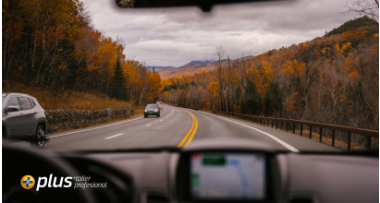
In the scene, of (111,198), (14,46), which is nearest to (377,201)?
(111,198)

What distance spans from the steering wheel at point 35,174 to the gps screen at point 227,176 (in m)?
0.90

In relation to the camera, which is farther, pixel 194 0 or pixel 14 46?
pixel 14 46

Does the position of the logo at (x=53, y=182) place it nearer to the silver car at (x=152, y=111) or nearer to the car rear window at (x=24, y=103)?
the car rear window at (x=24, y=103)

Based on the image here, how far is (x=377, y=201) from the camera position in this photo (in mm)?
2439

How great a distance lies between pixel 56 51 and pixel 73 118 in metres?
13.0

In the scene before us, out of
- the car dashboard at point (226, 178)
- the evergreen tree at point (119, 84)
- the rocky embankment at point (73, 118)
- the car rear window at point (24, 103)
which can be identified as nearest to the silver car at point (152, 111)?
the rocky embankment at point (73, 118)

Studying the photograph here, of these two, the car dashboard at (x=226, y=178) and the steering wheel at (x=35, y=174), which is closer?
the steering wheel at (x=35, y=174)

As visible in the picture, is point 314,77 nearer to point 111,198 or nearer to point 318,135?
point 318,135

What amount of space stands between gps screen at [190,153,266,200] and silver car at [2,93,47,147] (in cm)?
238

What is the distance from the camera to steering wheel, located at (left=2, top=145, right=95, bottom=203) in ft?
6.34

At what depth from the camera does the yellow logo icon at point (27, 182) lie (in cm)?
206

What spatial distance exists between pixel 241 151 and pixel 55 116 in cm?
633

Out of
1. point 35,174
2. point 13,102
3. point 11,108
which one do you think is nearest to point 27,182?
point 35,174

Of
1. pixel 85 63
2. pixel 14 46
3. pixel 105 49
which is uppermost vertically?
pixel 105 49
